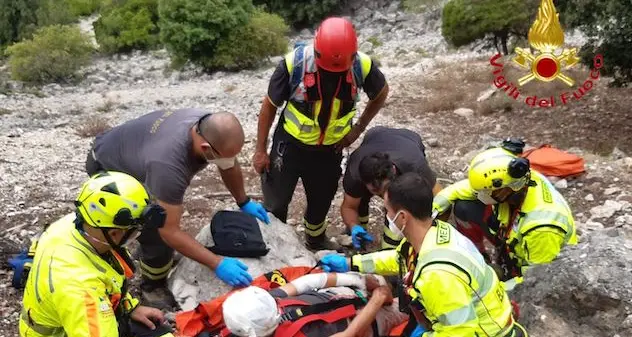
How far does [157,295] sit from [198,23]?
1428 cm

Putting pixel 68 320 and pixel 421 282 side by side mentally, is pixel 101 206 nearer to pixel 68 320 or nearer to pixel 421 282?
pixel 68 320

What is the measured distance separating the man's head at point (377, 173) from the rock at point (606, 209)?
265cm

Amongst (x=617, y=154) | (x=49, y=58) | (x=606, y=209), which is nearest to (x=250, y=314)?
(x=606, y=209)

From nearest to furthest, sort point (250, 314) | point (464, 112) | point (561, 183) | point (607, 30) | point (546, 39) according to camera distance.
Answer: point (250, 314) < point (561, 183) < point (546, 39) < point (607, 30) < point (464, 112)

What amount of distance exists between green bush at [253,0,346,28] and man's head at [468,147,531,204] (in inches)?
912

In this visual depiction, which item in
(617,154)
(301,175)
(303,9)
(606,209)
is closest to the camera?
(301,175)

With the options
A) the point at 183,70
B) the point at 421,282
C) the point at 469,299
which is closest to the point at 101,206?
the point at 421,282

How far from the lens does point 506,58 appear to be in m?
12.3

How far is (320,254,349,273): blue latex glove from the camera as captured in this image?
3.93m

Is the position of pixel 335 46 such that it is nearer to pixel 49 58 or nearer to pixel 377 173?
pixel 377 173

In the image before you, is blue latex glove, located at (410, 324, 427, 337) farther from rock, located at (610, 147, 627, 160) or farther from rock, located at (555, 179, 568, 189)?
rock, located at (610, 147, 627, 160)

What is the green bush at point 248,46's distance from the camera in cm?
1783

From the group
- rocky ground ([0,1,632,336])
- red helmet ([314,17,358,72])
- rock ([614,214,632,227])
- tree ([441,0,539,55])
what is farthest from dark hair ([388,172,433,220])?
tree ([441,0,539,55])

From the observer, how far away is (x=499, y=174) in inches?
145
